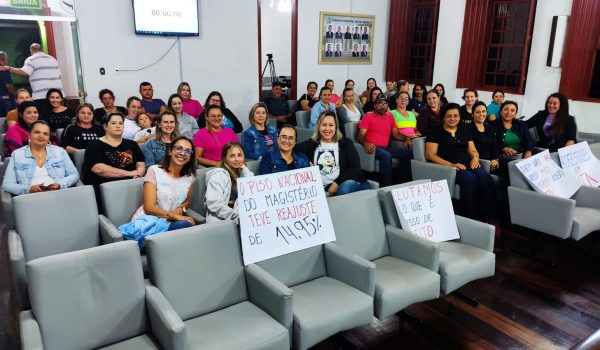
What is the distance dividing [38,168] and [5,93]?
3595 millimetres

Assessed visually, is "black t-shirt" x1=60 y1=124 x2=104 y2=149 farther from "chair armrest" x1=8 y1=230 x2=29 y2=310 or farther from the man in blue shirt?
"chair armrest" x1=8 y1=230 x2=29 y2=310

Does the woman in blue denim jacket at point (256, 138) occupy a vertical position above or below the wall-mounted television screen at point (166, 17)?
below

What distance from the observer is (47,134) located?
357 cm

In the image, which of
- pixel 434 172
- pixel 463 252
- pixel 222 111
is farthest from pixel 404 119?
pixel 463 252

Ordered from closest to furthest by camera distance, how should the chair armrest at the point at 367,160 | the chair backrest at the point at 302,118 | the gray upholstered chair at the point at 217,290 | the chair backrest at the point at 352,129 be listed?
1. the gray upholstered chair at the point at 217,290
2. the chair armrest at the point at 367,160
3. the chair backrest at the point at 352,129
4. the chair backrest at the point at 302,118

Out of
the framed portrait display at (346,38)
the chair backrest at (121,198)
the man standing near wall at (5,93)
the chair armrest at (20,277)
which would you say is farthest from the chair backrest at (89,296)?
the framed portrait display at (346,38)

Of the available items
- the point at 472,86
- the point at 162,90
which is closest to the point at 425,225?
the point at 162,90

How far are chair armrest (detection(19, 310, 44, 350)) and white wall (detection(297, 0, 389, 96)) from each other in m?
7.15

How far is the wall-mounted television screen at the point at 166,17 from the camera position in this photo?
635cm

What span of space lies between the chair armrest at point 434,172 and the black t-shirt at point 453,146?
17 centimetres

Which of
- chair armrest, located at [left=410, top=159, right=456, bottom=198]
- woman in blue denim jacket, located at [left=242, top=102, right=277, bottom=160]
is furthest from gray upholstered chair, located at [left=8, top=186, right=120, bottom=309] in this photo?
chair armrest, located at [left=410, top=159, right=456, bottom=198]

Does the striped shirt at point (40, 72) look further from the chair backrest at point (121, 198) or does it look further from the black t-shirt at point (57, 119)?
the chair backrest at point (121, 198)

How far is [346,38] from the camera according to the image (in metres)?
8.95

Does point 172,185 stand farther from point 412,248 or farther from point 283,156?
point 412,248
